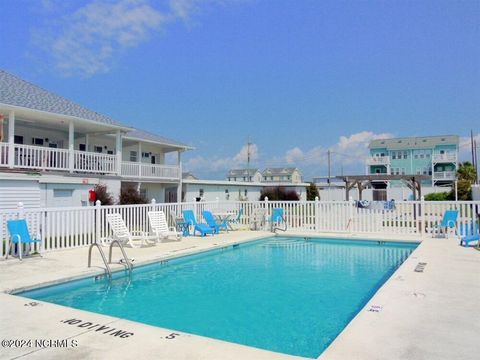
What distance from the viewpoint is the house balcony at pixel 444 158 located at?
50656 mm

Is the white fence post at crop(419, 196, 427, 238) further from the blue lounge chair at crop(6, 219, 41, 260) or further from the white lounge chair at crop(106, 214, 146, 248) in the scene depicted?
the blue lounge chair at crop(6, 219, 41, 260)

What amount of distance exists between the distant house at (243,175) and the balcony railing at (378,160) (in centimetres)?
3676

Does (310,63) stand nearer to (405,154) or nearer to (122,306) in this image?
(122,306)

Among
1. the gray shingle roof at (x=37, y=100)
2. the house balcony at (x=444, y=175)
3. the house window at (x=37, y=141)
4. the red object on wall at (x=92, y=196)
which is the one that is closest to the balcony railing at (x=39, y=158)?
the gray shingle roof at (x=37, y=100)

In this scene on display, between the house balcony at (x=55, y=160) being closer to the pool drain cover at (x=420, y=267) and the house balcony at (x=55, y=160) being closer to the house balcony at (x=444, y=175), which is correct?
the pool drain cover at (x=420, y=267)

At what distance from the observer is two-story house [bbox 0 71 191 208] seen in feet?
48.0

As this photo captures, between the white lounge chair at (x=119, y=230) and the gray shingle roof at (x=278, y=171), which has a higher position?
the gray shingle roof at (x=278, y=171)

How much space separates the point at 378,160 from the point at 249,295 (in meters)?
51.9

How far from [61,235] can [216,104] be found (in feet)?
77.4

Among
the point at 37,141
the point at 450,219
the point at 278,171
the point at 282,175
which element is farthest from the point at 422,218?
the point at 278,171

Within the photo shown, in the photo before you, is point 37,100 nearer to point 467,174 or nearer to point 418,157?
point 467,174

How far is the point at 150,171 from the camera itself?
23.6 m

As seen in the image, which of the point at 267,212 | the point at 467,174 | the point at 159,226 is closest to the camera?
the point at 159,226

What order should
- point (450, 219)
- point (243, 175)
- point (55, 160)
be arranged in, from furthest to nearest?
point (243, 175), point (55, 160), point (450, 219)
